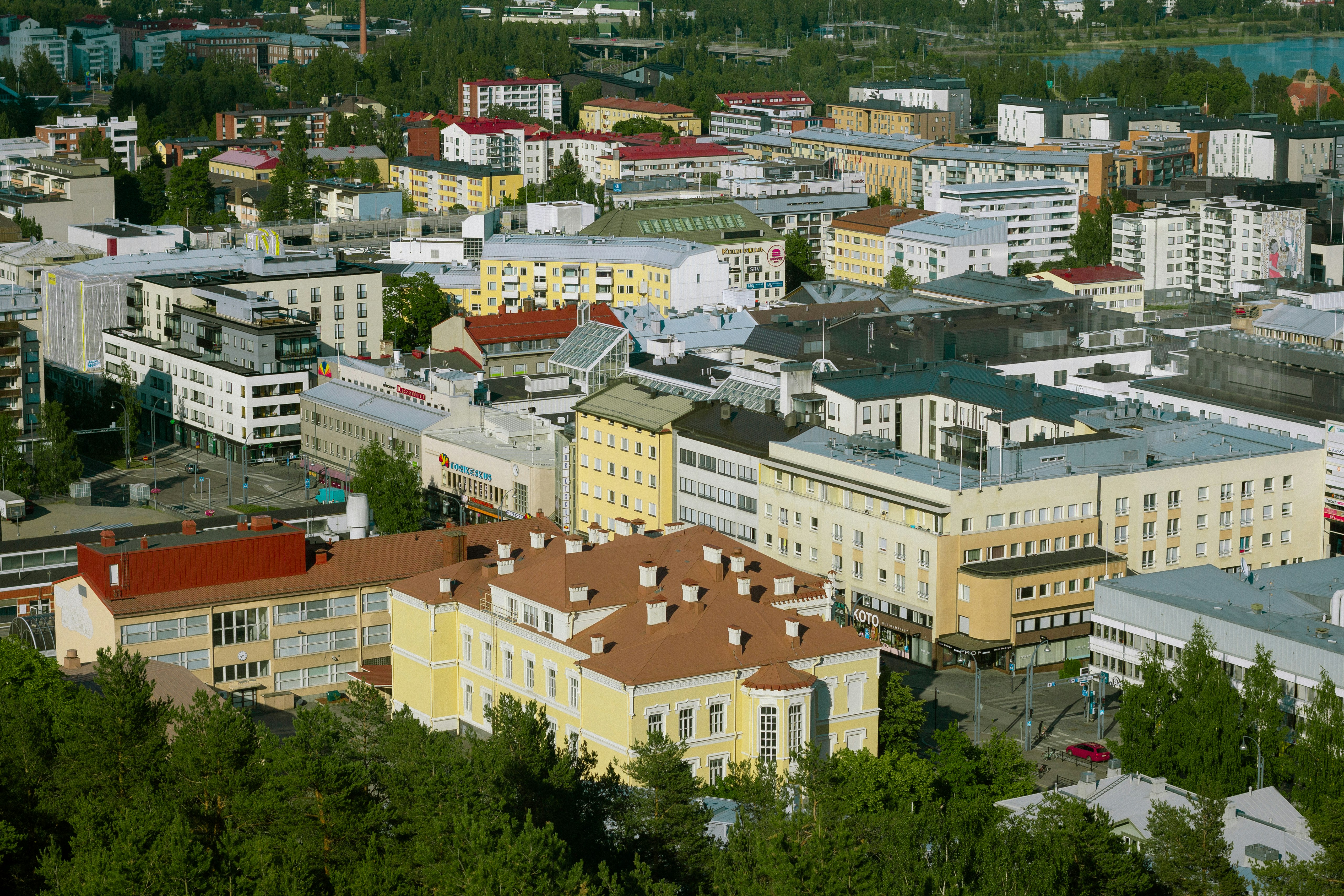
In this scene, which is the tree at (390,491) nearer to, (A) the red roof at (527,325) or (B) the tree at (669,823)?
(A) the red roof at (527,325)

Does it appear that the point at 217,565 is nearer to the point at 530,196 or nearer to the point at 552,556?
the point at 552,556

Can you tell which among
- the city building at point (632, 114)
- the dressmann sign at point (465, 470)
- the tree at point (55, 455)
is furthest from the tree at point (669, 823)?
the city building at point (632, 114)

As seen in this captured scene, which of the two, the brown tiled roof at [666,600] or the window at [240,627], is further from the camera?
the window at [240,627]

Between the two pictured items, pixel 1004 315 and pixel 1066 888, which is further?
pixel 1004 315

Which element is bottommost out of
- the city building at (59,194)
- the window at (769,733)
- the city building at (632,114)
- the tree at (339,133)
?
the window at (769,733)

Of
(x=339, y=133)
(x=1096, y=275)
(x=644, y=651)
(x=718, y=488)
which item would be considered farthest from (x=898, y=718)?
(x=339, y=133)

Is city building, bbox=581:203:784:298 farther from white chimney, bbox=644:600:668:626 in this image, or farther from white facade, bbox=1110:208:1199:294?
white chimney, bbox=644:600:668:626

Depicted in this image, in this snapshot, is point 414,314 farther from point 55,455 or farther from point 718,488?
point 718,488

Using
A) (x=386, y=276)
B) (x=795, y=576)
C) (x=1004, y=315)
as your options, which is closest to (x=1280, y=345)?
(x=1004, y=315)
